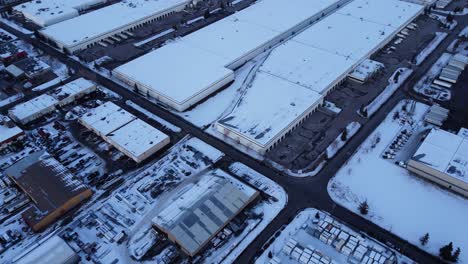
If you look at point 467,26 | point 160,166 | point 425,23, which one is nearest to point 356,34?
point 425,23

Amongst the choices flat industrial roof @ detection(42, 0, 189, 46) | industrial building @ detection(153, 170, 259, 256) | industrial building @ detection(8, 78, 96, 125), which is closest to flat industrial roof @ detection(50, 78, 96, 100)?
industrial building @ detection(8, 78, 96, 125)

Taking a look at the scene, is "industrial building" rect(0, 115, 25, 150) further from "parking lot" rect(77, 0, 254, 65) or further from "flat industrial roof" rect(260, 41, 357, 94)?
"flat industrial roof" rect(260, 41, 357, 94)

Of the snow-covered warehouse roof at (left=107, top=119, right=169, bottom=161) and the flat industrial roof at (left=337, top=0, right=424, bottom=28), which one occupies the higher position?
the flat industrial roof at (left=337, top=0, right=424, bottom=28)

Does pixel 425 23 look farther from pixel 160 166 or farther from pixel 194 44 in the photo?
pixel 160 166

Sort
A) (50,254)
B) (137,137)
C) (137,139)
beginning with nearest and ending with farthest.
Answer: (50,254)
(137,139)
(137,137)

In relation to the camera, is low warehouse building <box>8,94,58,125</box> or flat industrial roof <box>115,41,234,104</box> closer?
low warehouse building <box>8,94,58,125</box>

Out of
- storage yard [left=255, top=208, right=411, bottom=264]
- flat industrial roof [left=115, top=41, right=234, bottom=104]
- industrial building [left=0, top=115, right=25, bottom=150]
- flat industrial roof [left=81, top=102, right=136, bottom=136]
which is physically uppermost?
flat industrial roof [left=115, top=41, right=234, bottom=104]

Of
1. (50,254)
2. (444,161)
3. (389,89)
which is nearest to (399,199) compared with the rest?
(444,161)

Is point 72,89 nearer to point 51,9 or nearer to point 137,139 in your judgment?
point 137,139

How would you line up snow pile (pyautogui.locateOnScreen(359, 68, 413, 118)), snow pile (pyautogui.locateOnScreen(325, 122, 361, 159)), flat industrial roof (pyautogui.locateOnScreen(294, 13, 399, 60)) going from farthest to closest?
flat industrial roof (pyautogui.locateOnScreen(294, 13, 399, 60)) < snow pile (pyautogui.locateOnScreen(359, 68, 413, 118)) < snow pile (pyautogui.locateOnScreen(325, 122, 361, 159))
